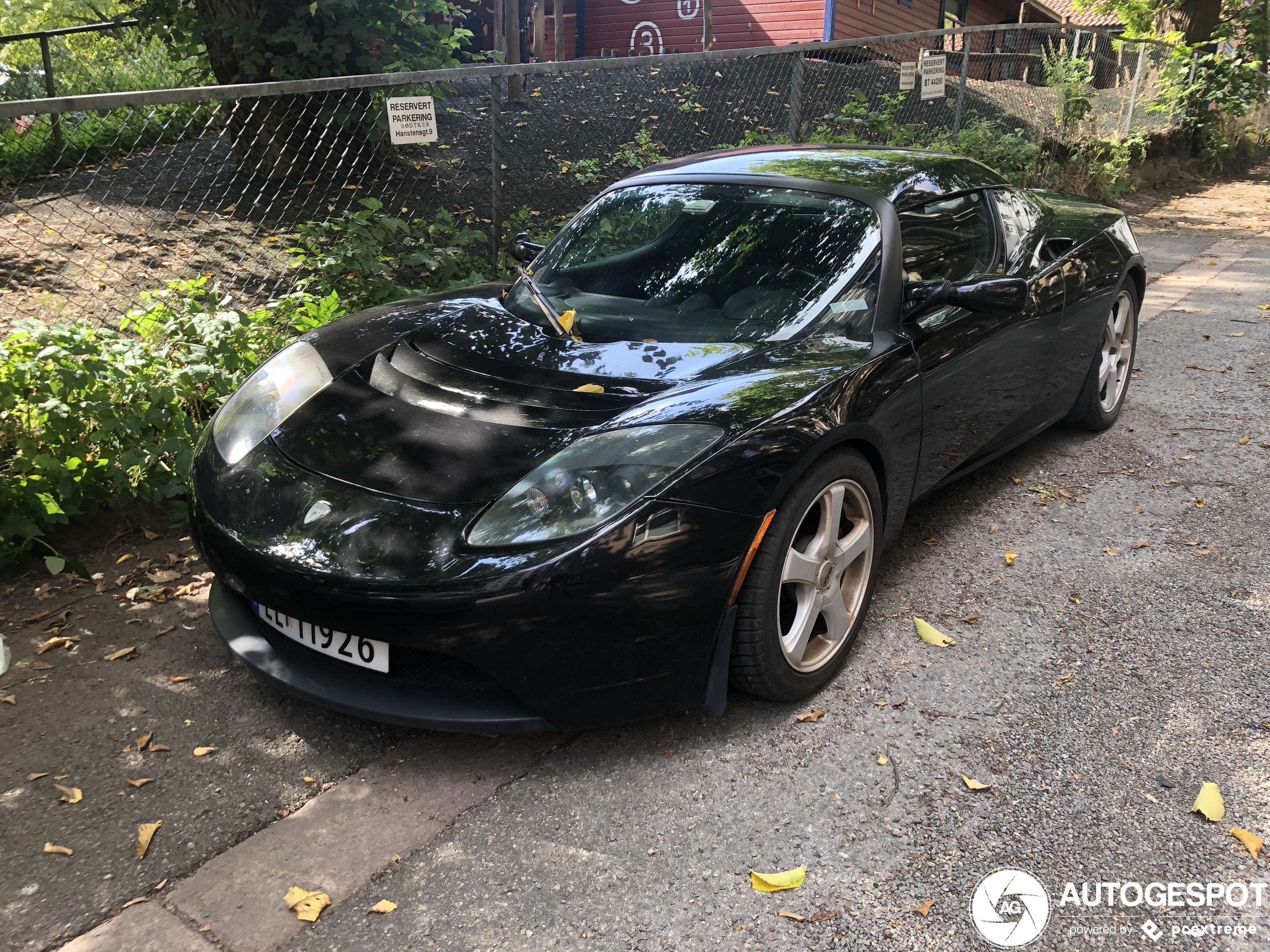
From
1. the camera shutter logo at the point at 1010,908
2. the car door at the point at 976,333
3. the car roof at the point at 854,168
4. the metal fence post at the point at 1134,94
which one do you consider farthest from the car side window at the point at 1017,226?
the metal fence post at the point at 1134,94

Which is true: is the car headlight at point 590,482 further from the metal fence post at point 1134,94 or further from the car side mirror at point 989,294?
the metal fence post at point 1134,94

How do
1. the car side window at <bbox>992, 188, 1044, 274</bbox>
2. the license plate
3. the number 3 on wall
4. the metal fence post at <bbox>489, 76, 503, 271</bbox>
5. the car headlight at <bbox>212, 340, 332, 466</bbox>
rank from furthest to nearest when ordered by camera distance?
the number 3 on wall
the metal fence post at <bbox>489, 76, 503, 271</bbox>
the car side window at <bbox>992, 188, 1044, 274</bbox>
the car headlight at <bbox>212, 340, 332, 466</bbox>
the license plate

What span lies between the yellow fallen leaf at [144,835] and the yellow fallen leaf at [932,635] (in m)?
2.18

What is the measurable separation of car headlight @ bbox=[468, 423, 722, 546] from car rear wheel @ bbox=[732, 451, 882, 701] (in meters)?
0.34

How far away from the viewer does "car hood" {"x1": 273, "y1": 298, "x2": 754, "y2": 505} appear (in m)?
2.51

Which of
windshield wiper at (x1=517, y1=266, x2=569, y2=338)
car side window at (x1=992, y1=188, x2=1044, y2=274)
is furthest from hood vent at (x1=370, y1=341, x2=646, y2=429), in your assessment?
car side window at (x1=992, y1=188, x2=1044, y2=274)

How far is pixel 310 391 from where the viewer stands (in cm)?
302

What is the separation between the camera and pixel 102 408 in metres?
3.55

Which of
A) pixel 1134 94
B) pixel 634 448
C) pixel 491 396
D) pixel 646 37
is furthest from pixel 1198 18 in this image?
pixel 634 448

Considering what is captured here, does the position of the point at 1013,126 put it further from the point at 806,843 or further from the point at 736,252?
the point at 806,843

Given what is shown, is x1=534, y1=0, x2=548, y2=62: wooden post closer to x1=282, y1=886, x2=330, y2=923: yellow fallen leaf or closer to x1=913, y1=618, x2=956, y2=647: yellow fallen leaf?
x1=913, y1=618, x2=956, y2=647: yellow fallen leaf

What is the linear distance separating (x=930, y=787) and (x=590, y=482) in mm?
1111

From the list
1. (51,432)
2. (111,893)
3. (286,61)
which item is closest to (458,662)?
(111,893)

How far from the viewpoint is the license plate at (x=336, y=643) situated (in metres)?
2.36
